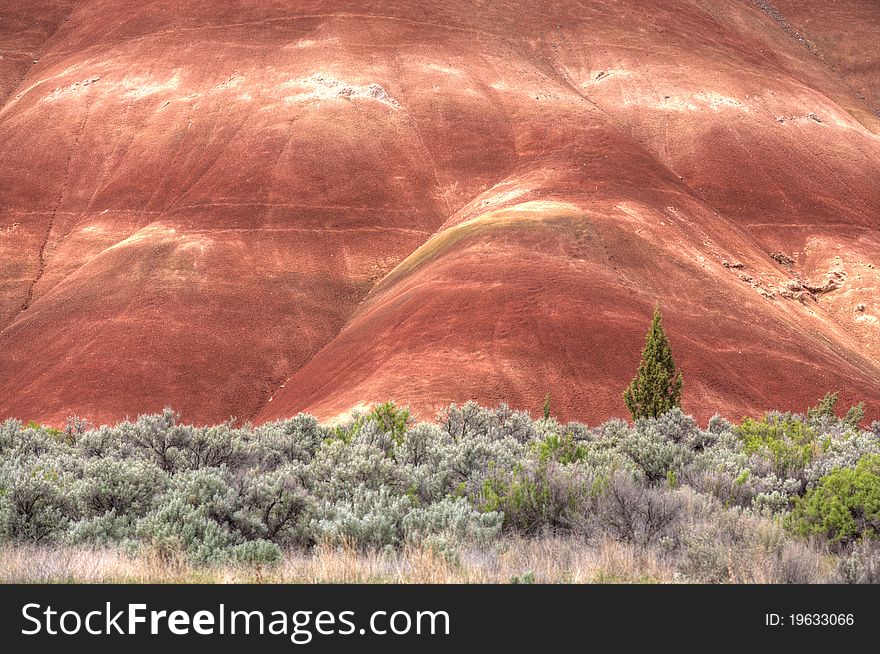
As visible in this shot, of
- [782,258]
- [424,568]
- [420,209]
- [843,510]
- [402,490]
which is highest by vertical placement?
[420,209]

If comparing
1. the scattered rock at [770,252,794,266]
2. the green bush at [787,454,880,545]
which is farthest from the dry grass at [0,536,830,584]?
the scattered rock at [770,252,794,266]

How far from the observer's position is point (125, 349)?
3988 cm

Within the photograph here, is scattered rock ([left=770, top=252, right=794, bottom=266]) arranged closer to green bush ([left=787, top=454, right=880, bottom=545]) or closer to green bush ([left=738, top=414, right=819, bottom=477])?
green bush ([left=738, top=414, right=819, bottom=477])

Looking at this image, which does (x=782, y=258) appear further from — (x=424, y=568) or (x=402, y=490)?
(x=424, y=568)

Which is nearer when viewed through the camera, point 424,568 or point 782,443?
point 424,568

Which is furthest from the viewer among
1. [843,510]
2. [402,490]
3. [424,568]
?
[402,490]

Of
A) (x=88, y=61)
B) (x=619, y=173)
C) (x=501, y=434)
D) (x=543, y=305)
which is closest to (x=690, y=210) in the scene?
(x=619, y=173)

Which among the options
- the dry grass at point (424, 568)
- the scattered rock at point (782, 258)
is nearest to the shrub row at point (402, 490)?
the dry grass at point (424, 568)

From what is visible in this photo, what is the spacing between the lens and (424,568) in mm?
7816

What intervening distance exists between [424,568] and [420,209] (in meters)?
42.6

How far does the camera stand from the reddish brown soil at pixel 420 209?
33.0m

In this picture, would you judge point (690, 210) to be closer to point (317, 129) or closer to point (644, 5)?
point (317, 129)

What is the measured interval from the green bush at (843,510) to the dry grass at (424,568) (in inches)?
46.9

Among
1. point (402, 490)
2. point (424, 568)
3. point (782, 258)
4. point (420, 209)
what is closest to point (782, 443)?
point (402, 490)
